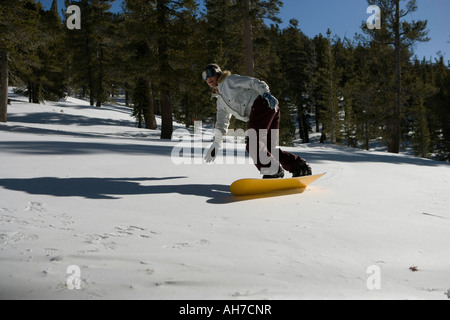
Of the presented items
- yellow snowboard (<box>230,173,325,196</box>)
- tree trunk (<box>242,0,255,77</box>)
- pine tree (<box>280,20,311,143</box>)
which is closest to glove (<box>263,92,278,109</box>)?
yellow snowboard (<box>230,173,325,196</box>)

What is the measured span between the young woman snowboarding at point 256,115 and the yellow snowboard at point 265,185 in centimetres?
22

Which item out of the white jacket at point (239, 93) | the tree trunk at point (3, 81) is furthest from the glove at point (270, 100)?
the tree trunk at point (3, 81)

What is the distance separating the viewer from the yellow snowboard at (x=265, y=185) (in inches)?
131

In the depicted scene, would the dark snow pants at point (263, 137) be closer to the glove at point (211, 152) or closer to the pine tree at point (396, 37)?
the glove at point (211, 152)

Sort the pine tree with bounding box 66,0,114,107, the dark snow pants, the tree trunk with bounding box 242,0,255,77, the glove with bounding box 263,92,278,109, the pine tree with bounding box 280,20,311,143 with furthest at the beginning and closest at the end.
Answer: the pine tree with bounding box 280,20,311,143 < the pine tree with bounding box 66,0,114,107 < the tree trunk with bounding box 242,0,255,77 < the dark snow pants < the glove with bounding box 263,92,278,109

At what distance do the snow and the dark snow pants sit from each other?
0.54 m

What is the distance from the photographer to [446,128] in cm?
3666

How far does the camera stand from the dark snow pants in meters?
3.78

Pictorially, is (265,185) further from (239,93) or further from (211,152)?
(239,93)

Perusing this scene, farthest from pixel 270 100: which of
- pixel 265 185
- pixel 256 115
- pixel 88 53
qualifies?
pixel 88 53

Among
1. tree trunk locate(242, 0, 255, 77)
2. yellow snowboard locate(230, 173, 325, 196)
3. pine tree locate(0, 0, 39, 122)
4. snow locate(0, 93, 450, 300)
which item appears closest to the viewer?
snow locate(0, 93, 450, 300)

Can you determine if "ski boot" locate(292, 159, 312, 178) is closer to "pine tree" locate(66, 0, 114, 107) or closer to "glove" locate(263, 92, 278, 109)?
"glove" locate(263, 92, 278, 109)

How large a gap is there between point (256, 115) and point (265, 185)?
876 mm
